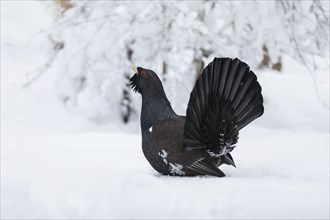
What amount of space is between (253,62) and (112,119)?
240 centimetres

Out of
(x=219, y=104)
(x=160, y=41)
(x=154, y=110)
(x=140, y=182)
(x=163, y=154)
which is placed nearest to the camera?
(x=140, y=182)

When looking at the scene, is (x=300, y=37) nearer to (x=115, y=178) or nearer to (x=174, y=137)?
(x=174, y=137)

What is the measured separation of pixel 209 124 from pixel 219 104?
137 millimetres

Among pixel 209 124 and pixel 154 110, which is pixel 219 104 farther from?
pixel 154 110

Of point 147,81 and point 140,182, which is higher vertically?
point 147,81

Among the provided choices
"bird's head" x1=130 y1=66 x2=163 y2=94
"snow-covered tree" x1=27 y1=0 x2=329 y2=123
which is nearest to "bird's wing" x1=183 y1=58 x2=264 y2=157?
"bird's head" x1=130 y1=66 x2=163 y2=94

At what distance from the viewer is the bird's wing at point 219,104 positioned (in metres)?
3.43

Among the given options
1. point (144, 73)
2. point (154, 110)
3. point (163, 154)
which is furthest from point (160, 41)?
point (163, 154)

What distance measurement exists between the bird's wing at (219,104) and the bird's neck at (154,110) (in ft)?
1.03

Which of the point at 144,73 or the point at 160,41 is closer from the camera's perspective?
the point at 144,73

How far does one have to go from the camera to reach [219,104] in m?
3.44

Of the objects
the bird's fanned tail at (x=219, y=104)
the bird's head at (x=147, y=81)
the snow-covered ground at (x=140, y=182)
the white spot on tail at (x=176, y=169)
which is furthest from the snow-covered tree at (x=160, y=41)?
the white spot on tail at (x=176, y=169)

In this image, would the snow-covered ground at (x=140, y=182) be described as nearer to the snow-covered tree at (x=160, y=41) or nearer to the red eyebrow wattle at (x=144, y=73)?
the red eyebrow wattle at (x=144, y=73)

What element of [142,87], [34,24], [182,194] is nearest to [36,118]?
[34,24]
